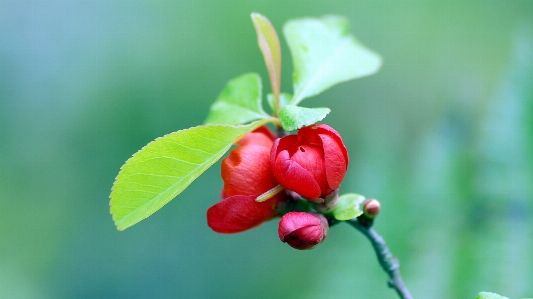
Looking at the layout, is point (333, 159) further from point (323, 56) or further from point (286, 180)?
point (323, 56)

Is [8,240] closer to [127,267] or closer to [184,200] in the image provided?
[127,267]

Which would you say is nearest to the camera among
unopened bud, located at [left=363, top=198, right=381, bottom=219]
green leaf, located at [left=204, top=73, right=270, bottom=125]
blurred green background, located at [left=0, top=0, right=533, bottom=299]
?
unopened bud, located at [left=363, top=198, right=381, bottom=219]

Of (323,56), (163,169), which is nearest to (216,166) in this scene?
(323,56)

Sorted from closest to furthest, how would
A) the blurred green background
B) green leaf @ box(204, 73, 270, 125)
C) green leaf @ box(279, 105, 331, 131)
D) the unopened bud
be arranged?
green leaf @ box(279, 105, 331, 131), the unopened bud, green leaf @ box(204, 73, 270, 125), the blurred green background

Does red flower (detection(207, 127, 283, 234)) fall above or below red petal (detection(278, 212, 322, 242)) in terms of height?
above

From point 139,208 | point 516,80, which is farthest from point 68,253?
point 516,80

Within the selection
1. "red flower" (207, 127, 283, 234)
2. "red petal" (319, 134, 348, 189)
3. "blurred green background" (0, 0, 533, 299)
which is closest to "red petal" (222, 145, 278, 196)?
"red flower" (207, 127, 283, 234)

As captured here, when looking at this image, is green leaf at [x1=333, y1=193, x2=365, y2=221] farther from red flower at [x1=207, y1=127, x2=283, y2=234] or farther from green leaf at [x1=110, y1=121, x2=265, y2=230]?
green leaf at [x1=110, y1=121, x2=265, y2=230]
